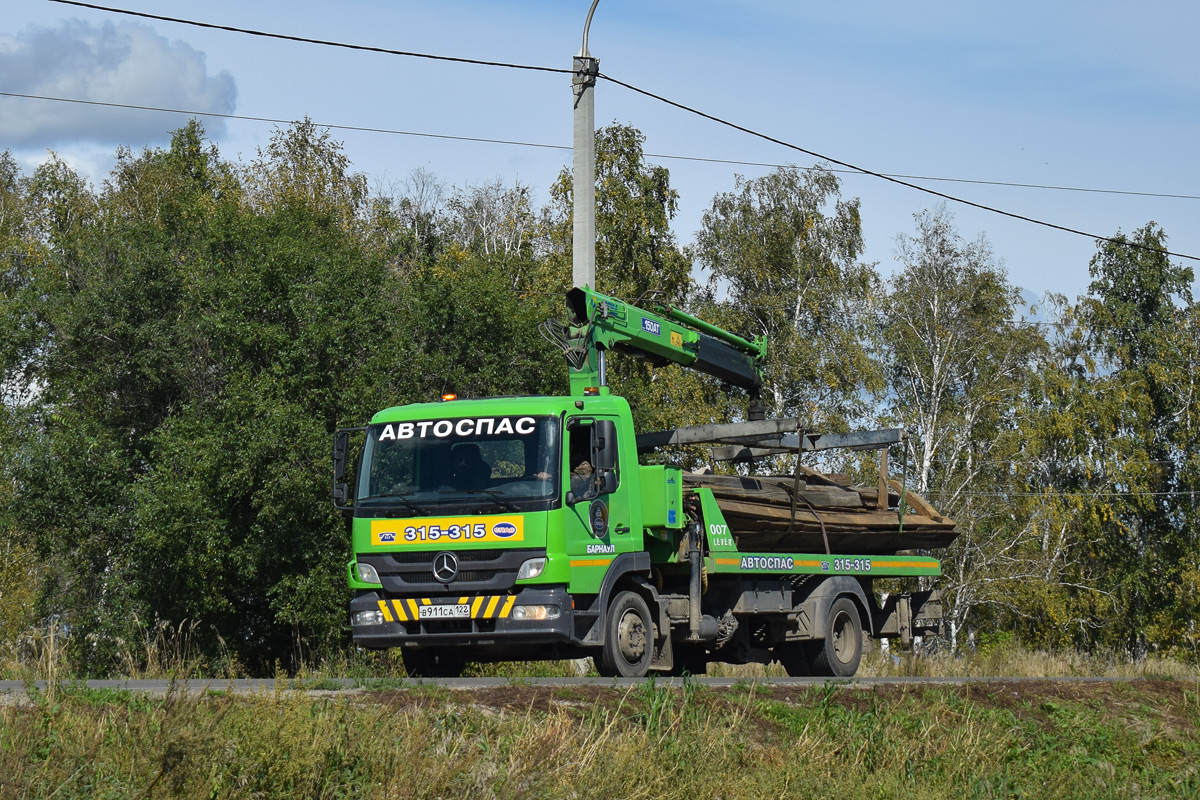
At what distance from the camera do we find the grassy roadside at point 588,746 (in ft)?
21.7

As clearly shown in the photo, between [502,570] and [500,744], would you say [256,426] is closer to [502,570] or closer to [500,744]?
[502,570]

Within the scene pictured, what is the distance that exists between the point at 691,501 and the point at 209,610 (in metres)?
13.1

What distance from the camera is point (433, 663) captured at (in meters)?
13.4

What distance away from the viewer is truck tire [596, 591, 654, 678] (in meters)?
12.0

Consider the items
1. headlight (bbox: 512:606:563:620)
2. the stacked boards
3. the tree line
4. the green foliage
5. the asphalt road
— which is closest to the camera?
the asphalt road

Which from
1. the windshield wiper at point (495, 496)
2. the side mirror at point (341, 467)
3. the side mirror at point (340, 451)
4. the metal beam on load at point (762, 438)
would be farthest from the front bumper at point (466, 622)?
the metal beam on load at point (762, 438)

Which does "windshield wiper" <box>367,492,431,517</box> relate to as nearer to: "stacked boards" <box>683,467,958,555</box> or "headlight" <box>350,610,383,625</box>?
"headlight" <box>350,610,383,625</box>

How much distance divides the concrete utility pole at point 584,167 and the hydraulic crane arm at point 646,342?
1235 mm

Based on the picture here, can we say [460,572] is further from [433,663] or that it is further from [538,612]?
[433,663]

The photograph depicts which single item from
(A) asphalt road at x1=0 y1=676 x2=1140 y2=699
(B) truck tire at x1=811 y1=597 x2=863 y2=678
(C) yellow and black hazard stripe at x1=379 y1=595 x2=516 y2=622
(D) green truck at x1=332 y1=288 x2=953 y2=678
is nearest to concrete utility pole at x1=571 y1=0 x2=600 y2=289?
(D) green truck at x1=332 y1=288 x2=953 y2=678

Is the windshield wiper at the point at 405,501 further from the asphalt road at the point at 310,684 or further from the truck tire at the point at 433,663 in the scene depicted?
the asphalt road at the point at 310,684

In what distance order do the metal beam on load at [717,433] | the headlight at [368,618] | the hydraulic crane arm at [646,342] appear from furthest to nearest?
the metal beam on load at [717,433] < the hydraulic crane arm at [646,342] < the headlight at [368,618]

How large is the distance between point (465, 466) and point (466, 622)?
1422 millimetres

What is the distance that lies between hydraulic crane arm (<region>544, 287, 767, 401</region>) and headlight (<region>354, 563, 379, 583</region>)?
2.81 metres
